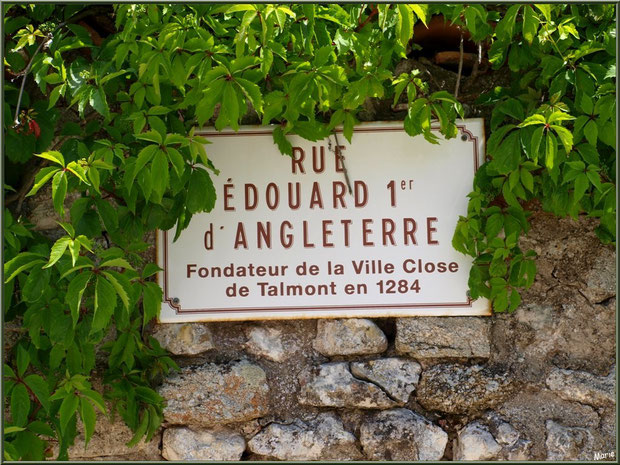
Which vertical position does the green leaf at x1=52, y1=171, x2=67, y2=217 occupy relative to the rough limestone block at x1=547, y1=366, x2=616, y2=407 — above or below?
above

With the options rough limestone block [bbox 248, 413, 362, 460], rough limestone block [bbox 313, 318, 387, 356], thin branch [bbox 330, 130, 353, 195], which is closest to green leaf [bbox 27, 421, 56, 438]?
rough limestone block [bbox 248, 413, 362, 460]

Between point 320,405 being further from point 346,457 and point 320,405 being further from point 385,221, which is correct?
point 385,221

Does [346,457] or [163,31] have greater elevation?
[163,31]

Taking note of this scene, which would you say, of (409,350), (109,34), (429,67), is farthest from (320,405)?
(109,34)

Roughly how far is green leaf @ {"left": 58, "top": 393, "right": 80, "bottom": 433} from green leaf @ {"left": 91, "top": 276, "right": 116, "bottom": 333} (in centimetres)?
29

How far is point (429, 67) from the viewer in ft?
8.43

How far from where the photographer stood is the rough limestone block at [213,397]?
2430mm

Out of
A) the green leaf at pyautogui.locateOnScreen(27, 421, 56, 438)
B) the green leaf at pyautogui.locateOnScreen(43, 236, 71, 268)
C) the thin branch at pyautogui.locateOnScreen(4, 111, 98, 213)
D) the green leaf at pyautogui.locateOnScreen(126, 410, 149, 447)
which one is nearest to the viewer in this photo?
the green leaf at pyautogui.locateOnScreen(43, 236, 71, 268)

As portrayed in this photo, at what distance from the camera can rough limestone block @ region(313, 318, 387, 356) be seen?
2441 millimetres

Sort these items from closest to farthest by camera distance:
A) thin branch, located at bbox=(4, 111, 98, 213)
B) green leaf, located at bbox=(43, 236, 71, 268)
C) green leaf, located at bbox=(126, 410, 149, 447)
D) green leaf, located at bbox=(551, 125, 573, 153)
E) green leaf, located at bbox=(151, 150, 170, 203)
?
green leaf, located at bbox=(43, 236, 71, 268)
green leaf, located at bbox=(151, 150, 170, 203)
green leaf, located at bbox=(551, 125, 573, 153)
green leaf, located at bbox=(126, 410, 149, 447)
thin branch, located at bbox=(4, 111, 98, 213)

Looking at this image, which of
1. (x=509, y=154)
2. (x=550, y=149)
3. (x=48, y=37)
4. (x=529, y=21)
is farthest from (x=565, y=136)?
(x=48, y=37)

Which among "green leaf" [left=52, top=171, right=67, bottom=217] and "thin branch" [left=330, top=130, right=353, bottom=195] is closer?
"green leaf" [left=52, top=171, right=67, bottom=217]

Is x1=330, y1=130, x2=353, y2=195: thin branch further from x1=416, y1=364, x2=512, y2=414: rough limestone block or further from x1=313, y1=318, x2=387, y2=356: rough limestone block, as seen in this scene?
x1=416, y1=364, x2=512, y2=414: rough limestone block

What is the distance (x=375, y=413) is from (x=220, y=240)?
2.30 feet
